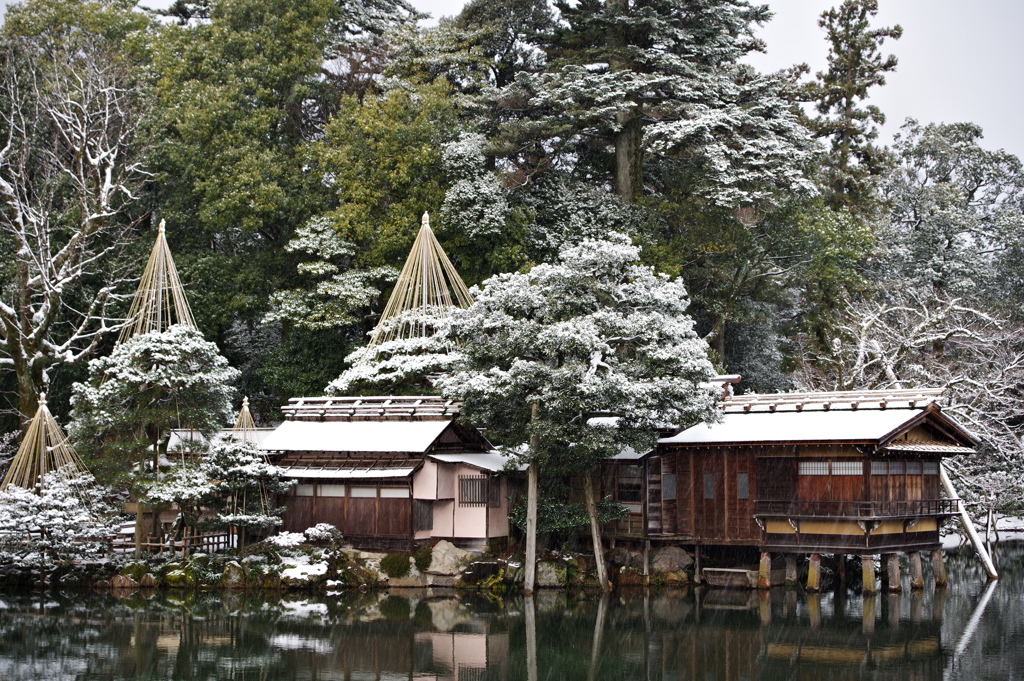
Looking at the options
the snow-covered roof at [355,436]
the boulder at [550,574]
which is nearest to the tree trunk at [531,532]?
the boulder at [550,574]

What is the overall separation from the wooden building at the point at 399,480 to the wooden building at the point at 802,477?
3684 millimetres

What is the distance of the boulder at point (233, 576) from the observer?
27344 mm

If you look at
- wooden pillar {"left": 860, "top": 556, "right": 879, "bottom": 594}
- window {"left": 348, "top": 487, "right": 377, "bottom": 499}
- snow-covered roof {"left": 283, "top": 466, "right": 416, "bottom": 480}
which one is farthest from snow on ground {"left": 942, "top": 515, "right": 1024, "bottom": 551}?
window {"left": 348, "top": 487, "right": 377, "bottom": 499}

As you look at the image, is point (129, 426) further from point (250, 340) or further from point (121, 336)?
point (250, 340)

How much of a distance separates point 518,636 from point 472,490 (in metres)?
8.21

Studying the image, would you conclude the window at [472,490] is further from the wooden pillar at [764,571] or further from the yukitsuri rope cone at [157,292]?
the yukitsuri rope cone at [157,292]

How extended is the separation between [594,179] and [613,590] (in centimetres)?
2037

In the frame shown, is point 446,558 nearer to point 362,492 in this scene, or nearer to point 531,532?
point 531,532

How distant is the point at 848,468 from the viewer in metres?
26.3

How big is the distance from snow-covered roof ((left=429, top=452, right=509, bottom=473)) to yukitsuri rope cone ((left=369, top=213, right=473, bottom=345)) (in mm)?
5662

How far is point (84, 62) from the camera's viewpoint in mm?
39438

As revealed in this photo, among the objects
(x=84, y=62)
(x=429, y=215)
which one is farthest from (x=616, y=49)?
(x=84, y=62)

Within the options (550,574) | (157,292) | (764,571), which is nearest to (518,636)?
(550,574)

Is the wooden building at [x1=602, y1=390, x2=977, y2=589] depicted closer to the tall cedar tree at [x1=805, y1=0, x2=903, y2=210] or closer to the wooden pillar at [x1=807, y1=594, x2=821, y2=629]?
the wooden pillar at [x1=807, y1=594, x2=821, y2=629]
